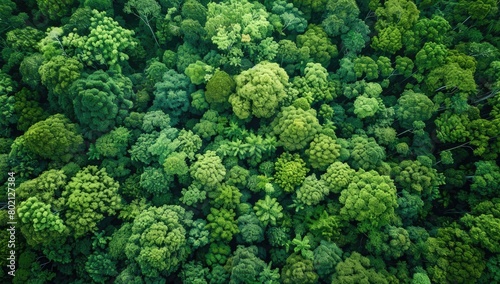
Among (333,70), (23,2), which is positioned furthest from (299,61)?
(23,2)

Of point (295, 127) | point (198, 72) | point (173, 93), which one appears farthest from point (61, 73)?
point (295, 127)

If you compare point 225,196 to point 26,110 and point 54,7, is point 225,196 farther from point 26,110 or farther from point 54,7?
point 54,7

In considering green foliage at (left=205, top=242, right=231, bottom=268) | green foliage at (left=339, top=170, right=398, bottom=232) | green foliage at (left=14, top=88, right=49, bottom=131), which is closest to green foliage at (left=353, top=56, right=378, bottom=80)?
green foliage at (left=339, top=170, right=398, bottom=232)

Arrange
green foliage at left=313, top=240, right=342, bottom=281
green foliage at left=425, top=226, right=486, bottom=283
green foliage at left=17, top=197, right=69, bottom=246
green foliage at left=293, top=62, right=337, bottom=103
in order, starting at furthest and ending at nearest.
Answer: green foliage at left=293, top=62, right=337, bottom=103
green foliage at left=425, top=226, right=486, bottom=283
green foliage at left=313, top=240, right=342, bottom=281
green foliage at left=17, top=197, right=69, bottom=246

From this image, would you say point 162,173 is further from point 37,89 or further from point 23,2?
point 23,2

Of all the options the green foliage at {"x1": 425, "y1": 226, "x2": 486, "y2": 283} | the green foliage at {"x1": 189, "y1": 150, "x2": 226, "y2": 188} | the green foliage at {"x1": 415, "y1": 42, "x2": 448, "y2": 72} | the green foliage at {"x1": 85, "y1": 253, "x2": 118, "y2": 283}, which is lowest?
the green foliage at {"x1": 85, "y1": 253, "x2": 118, "y2": 283}

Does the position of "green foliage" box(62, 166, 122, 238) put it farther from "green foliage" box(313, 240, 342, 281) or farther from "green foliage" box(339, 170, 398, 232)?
"green foliage" box(339, 170, 398, 232)

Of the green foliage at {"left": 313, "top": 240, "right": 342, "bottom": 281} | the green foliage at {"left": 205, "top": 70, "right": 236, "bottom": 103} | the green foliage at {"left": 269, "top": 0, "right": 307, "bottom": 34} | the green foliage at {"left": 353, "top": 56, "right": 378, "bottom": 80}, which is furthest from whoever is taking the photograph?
the green foliage at {"left": 269, "top": 0, "right": 307, "bottom": 34}

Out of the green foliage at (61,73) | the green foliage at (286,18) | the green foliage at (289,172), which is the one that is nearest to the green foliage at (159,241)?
the green foliage at (289,172)
